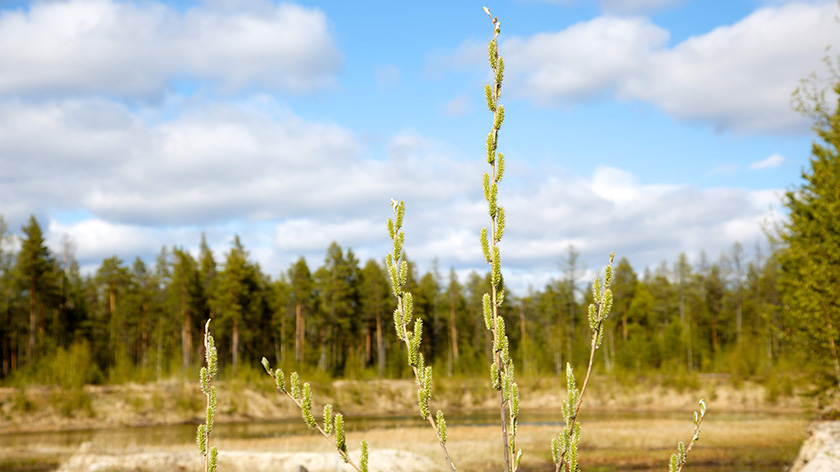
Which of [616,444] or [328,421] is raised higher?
[328,421]

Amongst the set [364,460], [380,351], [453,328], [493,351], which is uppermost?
[493,351]

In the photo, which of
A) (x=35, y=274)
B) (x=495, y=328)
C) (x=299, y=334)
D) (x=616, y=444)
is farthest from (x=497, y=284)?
(x=299, y=334)

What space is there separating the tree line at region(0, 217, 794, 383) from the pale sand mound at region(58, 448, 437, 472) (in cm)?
2909

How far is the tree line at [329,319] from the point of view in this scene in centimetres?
5388

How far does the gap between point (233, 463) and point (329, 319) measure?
46551 mm

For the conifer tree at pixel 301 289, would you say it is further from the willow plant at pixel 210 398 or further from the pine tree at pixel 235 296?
the willow plant at pixel 210 398

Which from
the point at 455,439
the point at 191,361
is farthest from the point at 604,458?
the point at 191,361

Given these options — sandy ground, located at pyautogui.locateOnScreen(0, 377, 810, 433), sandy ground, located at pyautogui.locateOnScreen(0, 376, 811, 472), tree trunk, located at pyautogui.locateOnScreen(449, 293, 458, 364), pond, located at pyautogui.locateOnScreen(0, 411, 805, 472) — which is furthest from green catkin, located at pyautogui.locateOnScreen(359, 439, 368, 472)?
tree trunk, located at pyautogui.locateOnScreen(449, 293, 458, 364)

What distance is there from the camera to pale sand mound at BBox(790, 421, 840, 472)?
46.4 feet

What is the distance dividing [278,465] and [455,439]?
1215 cm

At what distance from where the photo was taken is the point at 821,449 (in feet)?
50.9

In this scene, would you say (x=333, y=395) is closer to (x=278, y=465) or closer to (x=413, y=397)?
(x=413, y=397)

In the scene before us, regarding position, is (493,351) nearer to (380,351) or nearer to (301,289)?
(380,351)

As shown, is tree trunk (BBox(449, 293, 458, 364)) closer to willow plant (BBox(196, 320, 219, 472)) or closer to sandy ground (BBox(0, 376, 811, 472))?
Result: sandy ground (BBox(0, 376, 811, 472))
